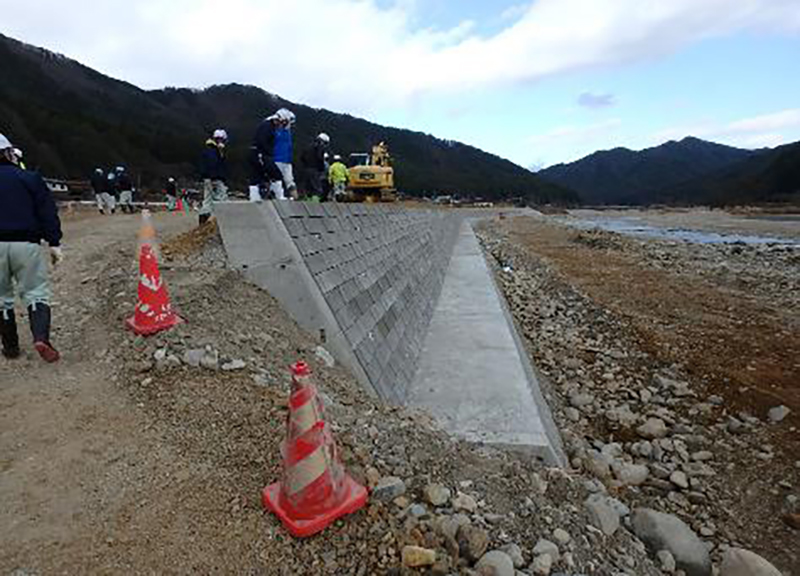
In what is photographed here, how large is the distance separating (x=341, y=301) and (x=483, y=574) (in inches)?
125

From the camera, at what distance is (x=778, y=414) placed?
6.05 metres

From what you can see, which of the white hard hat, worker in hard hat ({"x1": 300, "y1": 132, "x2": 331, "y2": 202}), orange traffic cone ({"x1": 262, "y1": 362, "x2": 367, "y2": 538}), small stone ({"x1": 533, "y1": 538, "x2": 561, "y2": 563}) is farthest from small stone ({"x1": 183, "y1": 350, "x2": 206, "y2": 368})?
worker in hard hat ({"x1": 300, "y1": 132, "x2": 331, "y2": 202})

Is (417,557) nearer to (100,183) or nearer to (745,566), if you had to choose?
(745,566)

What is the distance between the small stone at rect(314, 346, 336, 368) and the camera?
4445mm

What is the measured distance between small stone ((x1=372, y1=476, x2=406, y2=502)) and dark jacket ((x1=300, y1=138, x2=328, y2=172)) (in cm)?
1060

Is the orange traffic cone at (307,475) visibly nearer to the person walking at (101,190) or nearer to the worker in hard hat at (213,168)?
the worker in hard hat at (213,168)

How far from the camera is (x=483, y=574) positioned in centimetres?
242

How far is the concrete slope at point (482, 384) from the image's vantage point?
4387 millimetres

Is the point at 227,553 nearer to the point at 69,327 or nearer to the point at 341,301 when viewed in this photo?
the point at 341,301

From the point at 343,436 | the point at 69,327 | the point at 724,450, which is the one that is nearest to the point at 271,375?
the point at 343,436

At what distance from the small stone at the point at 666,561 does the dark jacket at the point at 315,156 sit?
10949mm

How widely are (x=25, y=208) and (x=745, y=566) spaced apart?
6.08 meters

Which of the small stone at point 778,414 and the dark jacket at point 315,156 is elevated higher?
the dark jacket at point 315,156

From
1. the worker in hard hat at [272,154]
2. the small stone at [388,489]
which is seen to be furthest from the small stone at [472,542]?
the worker in hard hat at [272,154]
